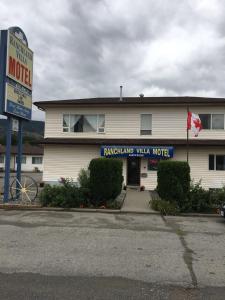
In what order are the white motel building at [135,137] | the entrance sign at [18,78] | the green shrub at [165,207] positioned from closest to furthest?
the green shrub at [165,207], the entrance sign at [18,78], the white motel building at [135,137]

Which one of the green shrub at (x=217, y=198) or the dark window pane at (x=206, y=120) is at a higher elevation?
the dark window pane at (x=206, y=120)

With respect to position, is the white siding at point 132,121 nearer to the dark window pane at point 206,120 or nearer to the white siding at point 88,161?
the dark window pane at point 206,120

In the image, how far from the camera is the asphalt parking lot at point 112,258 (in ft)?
17.5

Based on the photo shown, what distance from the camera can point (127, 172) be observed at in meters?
24.4

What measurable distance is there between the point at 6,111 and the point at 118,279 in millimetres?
10360

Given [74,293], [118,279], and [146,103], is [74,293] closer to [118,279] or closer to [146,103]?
[118,279]

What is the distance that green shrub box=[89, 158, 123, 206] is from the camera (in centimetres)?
1477

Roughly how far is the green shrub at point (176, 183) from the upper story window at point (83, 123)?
1086cm

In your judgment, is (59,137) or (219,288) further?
A: (59,137)

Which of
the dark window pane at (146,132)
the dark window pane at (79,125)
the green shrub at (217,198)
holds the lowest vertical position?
the green shrub at (217,198)

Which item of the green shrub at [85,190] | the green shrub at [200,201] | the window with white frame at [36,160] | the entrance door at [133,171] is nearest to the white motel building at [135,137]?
the entrance door at [133,171]

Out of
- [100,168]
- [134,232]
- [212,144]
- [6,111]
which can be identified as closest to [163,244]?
[134,232]

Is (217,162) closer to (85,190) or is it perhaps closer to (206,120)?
(206,120)

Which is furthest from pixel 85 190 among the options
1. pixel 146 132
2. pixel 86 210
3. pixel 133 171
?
pixel 146 132
